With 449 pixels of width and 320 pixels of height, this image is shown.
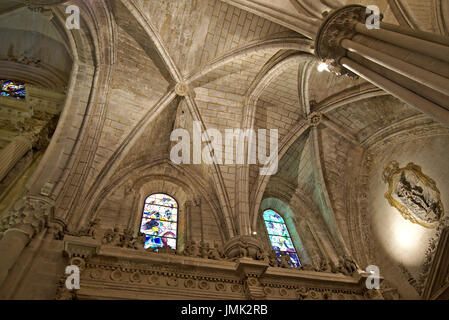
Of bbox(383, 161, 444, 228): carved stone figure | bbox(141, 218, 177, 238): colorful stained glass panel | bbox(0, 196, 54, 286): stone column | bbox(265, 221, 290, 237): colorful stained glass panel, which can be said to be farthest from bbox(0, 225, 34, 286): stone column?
bbox(383, 161, 444, 228): carved stone figure

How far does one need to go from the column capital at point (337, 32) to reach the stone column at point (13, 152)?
6447 mm

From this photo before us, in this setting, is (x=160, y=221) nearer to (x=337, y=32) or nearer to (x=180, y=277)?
(x=180, y=277)

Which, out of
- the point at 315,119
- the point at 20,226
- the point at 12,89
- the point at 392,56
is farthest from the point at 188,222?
the point at 12,89

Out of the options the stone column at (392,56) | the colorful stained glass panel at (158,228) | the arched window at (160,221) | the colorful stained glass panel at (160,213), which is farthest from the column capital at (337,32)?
the colorful stained glass panel at (160,213)

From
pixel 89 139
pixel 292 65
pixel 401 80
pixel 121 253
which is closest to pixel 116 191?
pixel 89 139

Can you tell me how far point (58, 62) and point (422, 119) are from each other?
1206 cm

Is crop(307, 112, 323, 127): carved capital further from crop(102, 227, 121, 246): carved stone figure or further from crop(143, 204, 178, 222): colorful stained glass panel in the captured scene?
crop(102, 227, 121, 246): carved stone figure

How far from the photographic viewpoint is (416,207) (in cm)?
851

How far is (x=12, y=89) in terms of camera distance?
421 inches

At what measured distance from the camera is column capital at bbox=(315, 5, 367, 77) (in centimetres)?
550

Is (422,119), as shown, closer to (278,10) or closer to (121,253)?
(278,10)

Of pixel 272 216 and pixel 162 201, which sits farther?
pixel 272 216

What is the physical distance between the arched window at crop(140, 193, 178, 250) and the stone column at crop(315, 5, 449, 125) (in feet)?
17.5

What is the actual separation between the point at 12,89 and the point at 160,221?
672cm
